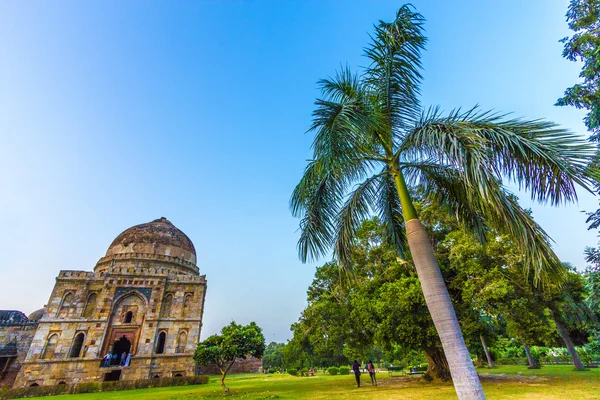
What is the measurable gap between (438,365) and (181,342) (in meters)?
21.0

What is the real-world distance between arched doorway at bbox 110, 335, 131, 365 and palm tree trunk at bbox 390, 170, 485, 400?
2861cm

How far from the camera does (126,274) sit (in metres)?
27.2

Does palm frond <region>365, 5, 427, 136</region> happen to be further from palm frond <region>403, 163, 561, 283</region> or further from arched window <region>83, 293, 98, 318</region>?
arched window <region>83, 293, 98, 318</region>

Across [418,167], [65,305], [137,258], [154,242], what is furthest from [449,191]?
[154,242]

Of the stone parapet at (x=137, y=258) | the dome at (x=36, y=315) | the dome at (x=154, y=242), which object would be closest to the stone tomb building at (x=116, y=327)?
the stone parapet at (x=137, y=258)

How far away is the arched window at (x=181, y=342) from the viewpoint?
82.5 ft

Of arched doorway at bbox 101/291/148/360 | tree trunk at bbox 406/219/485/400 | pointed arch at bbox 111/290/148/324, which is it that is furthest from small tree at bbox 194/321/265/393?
pointed arch at bbox 111/290/148/324

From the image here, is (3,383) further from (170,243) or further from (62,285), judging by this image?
(170,243)

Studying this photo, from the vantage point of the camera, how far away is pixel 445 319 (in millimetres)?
4605

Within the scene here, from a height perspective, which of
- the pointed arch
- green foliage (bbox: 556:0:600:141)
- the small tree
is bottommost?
the small tree

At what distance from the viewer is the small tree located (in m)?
15.0

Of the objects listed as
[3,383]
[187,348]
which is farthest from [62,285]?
[187,348]

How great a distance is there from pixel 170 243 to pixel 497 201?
35.1m

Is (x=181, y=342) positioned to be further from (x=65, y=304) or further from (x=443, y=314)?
(x=443, y=314)
